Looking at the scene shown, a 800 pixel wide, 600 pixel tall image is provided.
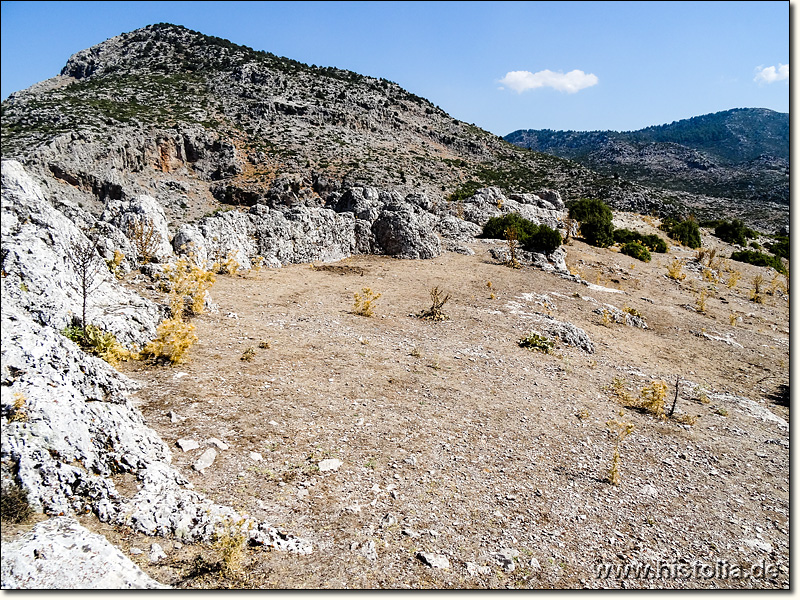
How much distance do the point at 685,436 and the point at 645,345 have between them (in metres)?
5.17

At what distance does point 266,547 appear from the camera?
12.7ft

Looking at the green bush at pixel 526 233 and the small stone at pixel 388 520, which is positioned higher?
the green bush at pixel 526 233

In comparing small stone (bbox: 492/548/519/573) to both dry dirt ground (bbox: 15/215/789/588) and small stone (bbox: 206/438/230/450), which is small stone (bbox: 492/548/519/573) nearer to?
dry dirt ground (bbox: 15/215/789/588)

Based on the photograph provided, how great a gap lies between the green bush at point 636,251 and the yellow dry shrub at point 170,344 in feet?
74.5

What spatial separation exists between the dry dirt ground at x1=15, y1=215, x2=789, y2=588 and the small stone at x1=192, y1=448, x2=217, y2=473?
3.0 inches

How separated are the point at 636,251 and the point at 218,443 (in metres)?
23.8

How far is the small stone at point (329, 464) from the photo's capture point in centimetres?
511

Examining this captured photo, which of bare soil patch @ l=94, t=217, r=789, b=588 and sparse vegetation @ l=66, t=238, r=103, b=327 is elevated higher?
sparse vegetation @ l=66, t=238, r=103, b=327

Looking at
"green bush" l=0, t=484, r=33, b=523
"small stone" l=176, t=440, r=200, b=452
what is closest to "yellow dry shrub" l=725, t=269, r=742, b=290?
"small stone" l=176, t=440, r=200, b=452

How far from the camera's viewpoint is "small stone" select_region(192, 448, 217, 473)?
4.80 m

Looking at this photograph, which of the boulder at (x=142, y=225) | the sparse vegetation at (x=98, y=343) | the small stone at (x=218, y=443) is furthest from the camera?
the boulder at (x=142, y=225)

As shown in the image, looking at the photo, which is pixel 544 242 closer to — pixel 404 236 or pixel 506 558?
pixel 404 236

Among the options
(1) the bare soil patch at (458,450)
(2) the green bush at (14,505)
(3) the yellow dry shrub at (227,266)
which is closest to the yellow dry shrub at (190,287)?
(1) the bare soil patch at (458,450)

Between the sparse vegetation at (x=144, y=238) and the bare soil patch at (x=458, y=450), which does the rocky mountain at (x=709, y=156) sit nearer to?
the bare soil patch at (x=458, y=450)
